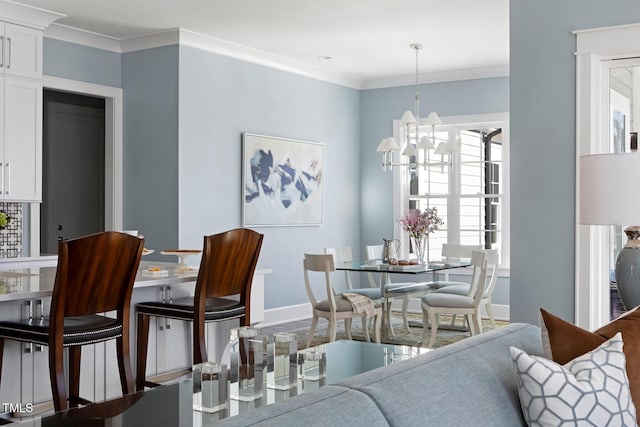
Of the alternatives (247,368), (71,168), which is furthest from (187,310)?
(71,168)

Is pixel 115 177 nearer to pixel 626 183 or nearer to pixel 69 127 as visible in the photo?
pixel 69 127

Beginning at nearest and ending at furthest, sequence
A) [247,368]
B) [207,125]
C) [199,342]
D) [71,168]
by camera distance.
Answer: [247,368] < [199,342] < [207,125] < [71,168]

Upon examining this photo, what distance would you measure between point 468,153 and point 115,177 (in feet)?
12.8

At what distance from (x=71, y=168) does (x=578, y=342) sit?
632 cm

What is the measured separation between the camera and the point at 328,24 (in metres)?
5.92

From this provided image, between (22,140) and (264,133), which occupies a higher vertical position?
(264,133)

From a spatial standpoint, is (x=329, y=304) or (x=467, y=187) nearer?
(x=329, y=304)

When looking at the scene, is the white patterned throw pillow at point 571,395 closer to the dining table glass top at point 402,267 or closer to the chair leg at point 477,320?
the dining table glass top at point 402,267

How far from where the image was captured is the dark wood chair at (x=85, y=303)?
9.78ft

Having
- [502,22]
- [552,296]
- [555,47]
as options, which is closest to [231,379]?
[552,296]

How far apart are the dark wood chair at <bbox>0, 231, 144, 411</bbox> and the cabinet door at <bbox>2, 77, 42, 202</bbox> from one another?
257 centimetres

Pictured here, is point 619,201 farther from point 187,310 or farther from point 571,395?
point 187,310

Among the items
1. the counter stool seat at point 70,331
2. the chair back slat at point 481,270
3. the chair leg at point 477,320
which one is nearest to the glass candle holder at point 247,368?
the counter stool seat at point 70,331

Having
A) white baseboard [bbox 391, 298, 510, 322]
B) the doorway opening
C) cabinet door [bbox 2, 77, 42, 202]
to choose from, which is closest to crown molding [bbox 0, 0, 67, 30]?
cabinet door [bbox 2, 77, 42, 202]
